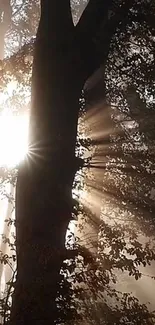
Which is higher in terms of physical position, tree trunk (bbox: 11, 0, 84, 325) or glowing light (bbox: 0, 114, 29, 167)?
glowing light (bbox: 0, 114, 29, 167)

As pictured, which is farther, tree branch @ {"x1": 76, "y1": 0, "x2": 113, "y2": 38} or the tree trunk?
tree branch @ {"x1": 76, "y1": 0, "x2": 113, "y2": 38}

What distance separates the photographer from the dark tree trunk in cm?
671

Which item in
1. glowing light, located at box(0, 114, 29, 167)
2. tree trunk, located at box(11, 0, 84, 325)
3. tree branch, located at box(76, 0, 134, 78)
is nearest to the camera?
tree trunk, located at box(11, 0, 84, 325)

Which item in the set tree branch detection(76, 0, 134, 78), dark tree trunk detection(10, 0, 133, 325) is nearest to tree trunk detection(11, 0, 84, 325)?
dark tree trunk detection(10, 0, 133, 325)

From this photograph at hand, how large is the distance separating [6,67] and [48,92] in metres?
2.75

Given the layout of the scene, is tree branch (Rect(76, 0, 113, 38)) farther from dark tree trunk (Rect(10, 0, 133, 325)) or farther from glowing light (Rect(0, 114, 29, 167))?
glowing light (Rect(0, 114, 29, 167))

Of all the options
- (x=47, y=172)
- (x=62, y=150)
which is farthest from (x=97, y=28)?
(x=47, y=172)

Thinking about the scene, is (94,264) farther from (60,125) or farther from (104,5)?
(104,5)

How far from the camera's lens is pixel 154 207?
1421 centimetres

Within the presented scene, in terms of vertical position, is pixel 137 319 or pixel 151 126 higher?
pixel 151 126

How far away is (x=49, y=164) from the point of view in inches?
306

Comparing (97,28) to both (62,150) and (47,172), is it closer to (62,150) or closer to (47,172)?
(62,150)

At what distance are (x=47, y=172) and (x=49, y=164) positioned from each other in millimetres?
141

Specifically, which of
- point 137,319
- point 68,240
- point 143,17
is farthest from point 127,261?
point 143,17
